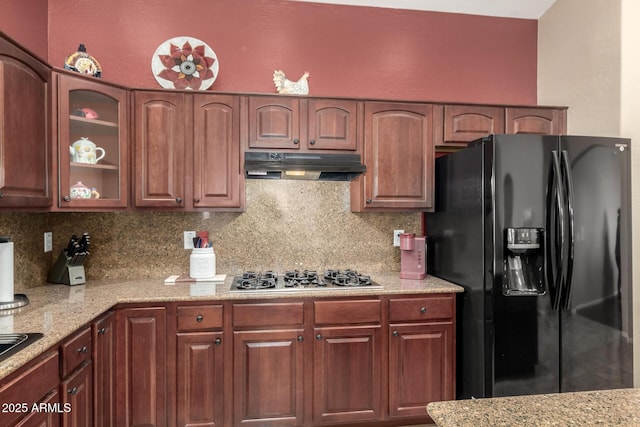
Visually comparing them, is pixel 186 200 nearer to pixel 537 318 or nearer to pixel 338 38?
pixel 338 38

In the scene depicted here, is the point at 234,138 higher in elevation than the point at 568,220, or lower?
higher

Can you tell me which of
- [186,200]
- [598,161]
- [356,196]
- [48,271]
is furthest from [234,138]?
[598,161]

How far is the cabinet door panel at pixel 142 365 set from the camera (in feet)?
6.67

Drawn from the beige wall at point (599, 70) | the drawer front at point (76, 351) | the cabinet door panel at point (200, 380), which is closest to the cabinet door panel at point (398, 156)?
the beige wall at point (599, 70)

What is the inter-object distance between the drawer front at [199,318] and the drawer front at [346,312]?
59 cm

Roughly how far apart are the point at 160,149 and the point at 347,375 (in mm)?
1890

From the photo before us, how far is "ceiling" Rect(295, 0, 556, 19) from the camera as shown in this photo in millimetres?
2818

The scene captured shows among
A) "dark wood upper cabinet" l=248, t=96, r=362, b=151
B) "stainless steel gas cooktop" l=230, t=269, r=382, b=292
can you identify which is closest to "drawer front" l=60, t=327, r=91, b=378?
"stainless steel gas cooktop" l=230, t=269, r=382, b=292

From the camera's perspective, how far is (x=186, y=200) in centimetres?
241

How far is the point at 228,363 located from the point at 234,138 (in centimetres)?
143

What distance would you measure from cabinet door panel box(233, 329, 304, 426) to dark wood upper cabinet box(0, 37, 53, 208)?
1317 mm

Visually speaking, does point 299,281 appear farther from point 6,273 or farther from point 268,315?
point 6,273

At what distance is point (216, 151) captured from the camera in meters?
2.42

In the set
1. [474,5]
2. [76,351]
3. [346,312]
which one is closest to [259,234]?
[346,312]
